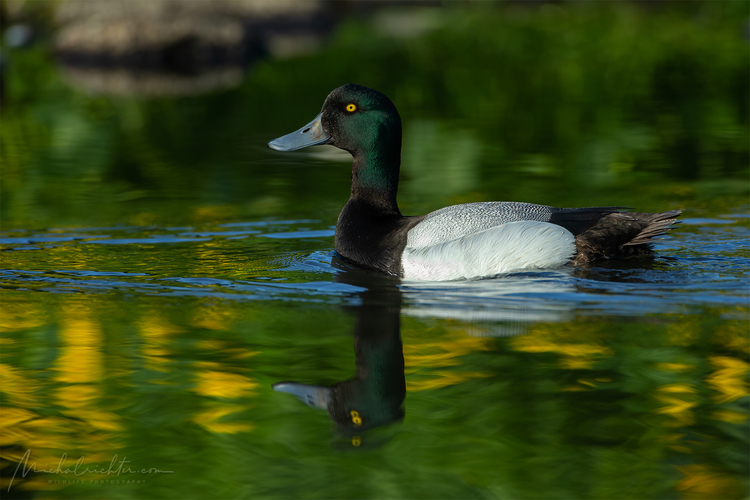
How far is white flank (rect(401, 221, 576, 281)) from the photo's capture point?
23.0ft

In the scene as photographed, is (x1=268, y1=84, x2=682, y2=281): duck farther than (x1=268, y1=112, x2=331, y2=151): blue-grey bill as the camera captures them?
No

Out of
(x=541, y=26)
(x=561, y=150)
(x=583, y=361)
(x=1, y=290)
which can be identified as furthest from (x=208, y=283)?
(x=541, y=26)

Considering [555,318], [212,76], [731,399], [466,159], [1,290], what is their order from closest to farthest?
[731,399], [555,318], [1,290], [466,159], [212,76]

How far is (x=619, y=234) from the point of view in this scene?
7.18 metres

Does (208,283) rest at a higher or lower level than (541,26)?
lower

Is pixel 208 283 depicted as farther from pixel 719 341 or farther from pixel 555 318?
pixel 719 341

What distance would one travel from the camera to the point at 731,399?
473 centimetres

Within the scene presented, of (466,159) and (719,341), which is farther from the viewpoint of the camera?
(466,159)

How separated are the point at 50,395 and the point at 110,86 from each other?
47.3ft

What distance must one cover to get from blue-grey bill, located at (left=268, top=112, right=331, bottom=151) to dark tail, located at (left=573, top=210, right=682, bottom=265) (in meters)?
2.25

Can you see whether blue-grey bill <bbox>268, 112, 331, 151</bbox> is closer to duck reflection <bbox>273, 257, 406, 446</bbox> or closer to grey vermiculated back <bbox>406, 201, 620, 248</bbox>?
grey vermiculated back <bbox>406, 201, 620, 248</bbox>

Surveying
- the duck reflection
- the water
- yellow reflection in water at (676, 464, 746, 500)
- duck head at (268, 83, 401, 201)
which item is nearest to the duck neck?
duck head at (268, 83, 401, 201)

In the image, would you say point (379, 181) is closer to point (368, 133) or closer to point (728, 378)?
point (368, 133)

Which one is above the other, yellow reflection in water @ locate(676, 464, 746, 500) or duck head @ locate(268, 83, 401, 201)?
duck head @ locate(268, 83, 401, 201)
